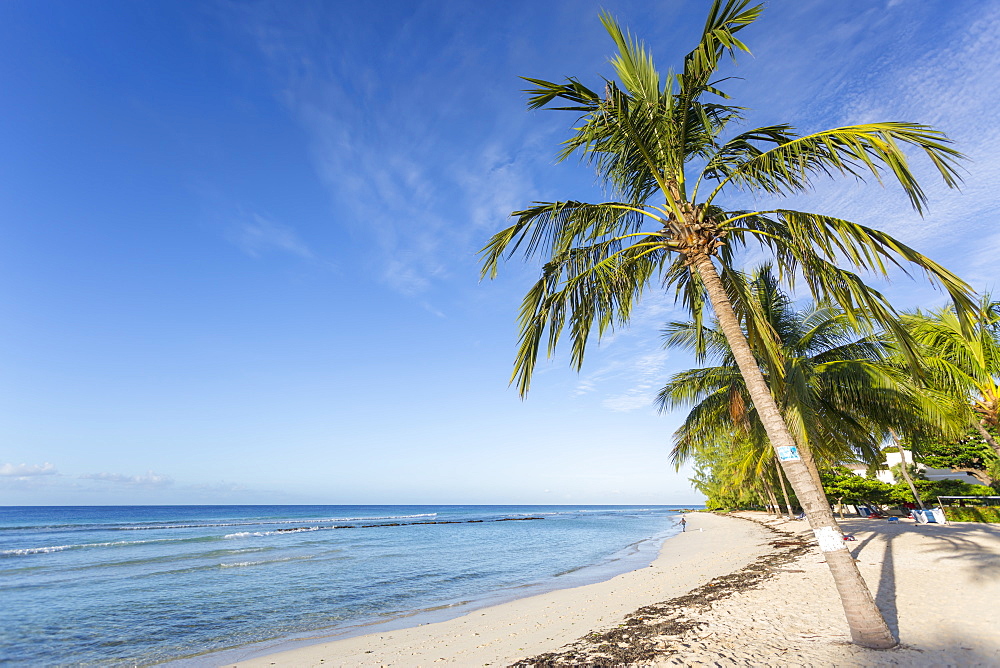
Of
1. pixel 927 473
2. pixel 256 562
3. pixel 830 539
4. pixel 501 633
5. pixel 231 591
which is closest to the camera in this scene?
pixel 830 539

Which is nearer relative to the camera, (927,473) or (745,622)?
(745,622)

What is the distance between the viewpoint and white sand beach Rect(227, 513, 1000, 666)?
5.21 m

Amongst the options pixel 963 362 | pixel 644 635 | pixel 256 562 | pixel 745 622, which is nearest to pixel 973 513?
pixel 963 362

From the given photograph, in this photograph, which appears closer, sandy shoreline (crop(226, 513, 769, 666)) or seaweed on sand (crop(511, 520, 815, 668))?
seaweed on sand (crop(511, 520, 815, 668))

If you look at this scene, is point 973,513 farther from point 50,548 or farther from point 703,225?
point 50,548

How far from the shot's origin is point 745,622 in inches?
263

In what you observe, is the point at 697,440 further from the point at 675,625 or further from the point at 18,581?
the point at 18,581

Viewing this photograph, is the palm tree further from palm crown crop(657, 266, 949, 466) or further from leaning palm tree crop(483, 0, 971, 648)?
leaning palm tree crop(483, 0, 971, 648)

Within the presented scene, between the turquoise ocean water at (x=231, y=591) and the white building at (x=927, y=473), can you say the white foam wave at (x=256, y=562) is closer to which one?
the turquoise ocean water at (x=231, y=591)

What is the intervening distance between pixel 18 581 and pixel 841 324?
31.2m

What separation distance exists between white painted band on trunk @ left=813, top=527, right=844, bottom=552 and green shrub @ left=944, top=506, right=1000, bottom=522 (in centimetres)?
1892

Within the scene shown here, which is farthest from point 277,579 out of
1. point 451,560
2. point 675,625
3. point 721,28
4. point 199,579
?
point 721,28

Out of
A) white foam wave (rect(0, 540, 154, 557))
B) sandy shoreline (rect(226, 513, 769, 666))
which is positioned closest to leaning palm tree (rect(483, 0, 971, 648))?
sandy shoreline (rect(226, 513, 769, 666))

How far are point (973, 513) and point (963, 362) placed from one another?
8044 mm
